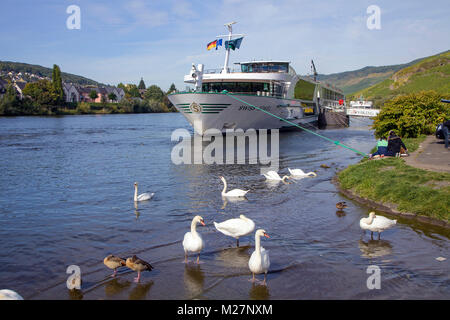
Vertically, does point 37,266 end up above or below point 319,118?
below

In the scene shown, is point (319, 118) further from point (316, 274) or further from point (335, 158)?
point (316, 274)

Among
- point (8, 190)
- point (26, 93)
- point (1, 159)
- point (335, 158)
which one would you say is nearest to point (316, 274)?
point (8, 190)

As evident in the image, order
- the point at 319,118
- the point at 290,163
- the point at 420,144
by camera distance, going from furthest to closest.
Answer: the point at 319,118
the point at 290,163
the point at 420,144

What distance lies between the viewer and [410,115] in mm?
23719

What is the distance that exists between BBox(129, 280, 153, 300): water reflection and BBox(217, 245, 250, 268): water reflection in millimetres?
1607

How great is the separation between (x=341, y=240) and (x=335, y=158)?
1586 cm

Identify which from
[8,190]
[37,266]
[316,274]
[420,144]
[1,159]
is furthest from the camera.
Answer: [1,159]

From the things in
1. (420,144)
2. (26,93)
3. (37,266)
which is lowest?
(37,266)

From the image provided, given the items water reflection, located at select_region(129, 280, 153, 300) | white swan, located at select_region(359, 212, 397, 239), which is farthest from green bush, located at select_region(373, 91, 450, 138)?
water reflection, located at select_region(129, 280, 153, 300)

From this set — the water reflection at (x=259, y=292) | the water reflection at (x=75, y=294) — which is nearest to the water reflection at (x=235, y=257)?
the water reflection at (x=259, y=292)

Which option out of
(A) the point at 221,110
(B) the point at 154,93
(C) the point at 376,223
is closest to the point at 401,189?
(C) the point at 376,223

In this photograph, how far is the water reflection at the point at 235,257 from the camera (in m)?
7.77
